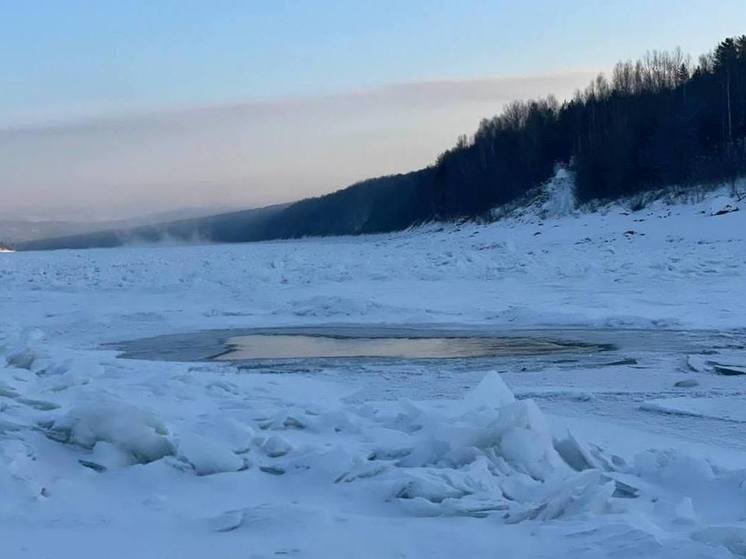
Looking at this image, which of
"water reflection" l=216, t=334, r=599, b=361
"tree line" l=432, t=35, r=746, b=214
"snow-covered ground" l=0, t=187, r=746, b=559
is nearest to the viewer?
"snow-covered ground" l=0, t=187, r=746, b=559

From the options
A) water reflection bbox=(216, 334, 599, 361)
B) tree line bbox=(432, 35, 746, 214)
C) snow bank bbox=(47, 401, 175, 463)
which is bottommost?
water reflection bbox=(216, 334, 599, 361)

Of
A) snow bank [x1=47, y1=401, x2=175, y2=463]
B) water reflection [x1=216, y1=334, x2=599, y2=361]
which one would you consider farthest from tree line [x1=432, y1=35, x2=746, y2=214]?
snow bank [x1=47, y1=401, x2=175, y2=463]

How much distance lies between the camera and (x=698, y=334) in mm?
10305

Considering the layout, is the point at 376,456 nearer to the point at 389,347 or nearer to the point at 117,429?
the point at 117,429

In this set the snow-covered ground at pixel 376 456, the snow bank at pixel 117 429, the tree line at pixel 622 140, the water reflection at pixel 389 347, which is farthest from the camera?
the tree line at pixel 622 140

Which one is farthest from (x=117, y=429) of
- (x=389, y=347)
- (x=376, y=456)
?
(x=389, y=347)

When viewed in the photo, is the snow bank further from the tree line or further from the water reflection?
the tree line

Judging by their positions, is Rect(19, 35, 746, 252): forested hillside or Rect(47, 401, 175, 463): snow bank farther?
Rect(19, 35, 746, 252): forested hillside

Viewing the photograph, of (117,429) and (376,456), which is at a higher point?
(117,429)

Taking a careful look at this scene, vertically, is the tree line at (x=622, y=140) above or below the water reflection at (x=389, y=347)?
above

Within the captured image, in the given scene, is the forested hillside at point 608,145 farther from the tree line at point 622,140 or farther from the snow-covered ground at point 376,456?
the snow-covered ground at point 376,456

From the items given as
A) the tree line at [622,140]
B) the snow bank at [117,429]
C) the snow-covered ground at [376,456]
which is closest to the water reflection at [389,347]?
the snow-covered ground at [376,456]

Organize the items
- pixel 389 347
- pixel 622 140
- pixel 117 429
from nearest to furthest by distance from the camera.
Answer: pixel 117 429 → pixel 389 347 → pixel 622 140

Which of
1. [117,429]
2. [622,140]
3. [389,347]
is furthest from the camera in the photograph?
[622,140]
